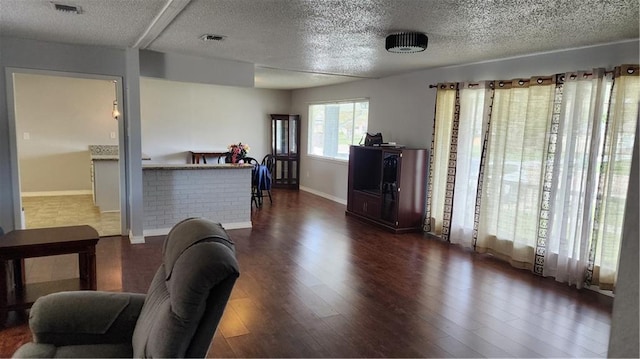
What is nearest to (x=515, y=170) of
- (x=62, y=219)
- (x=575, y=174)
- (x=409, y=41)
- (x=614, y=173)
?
(x=575, y=174)

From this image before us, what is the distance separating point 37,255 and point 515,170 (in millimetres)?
4376

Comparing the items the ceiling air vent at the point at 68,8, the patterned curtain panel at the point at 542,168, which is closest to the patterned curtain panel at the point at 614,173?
the patterned curtain panel at the point at 542,168

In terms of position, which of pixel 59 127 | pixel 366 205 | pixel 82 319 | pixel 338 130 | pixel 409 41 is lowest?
pixel 366 205

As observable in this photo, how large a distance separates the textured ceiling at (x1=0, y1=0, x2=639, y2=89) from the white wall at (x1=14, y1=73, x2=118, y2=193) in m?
3.52

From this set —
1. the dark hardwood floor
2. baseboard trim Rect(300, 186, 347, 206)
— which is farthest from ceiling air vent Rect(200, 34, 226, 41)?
baseboard trim Rect(300, 186, 347, 206)

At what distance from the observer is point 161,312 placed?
5.14 feet

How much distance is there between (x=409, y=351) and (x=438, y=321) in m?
0.53

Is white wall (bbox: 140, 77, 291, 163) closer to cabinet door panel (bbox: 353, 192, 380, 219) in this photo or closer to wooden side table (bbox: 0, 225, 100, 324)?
cabinet door panel (bbox: 353, 192, 380, 219)

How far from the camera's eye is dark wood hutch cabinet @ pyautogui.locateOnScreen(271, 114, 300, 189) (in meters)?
9.09

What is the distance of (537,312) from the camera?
126 inches

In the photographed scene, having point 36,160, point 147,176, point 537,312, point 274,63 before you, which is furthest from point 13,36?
point 537,312

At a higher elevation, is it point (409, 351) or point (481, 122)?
point (481, 122)

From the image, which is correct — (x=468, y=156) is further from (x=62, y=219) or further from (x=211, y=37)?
(x=62, y=219)

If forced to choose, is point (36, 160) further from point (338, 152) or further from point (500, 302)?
point (500, 302)
